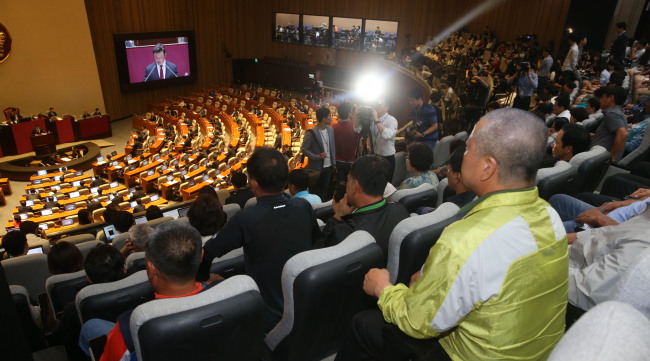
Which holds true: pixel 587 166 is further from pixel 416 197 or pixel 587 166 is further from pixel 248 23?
pixel 248 23

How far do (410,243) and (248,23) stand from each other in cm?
2053

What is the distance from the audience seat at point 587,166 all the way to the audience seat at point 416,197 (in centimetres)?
110

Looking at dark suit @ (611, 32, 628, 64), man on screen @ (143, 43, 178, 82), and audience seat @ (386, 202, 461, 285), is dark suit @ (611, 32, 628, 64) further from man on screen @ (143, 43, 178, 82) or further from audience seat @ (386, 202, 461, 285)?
man on screen @ (143, 43, 178, 82)

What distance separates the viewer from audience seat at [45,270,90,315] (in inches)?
95.1

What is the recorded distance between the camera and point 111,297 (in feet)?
6.26

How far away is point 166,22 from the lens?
54.6 feet

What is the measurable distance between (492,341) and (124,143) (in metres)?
14.5

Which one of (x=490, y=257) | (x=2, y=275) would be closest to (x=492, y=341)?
(x=490, y=257)

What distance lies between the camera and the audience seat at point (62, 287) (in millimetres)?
2416

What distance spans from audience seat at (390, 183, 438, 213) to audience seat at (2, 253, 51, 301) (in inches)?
114

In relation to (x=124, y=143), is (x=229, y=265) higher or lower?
higher

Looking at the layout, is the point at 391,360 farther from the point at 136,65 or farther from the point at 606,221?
the point at 136,65

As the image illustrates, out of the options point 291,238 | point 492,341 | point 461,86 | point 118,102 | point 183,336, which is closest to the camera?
point 492,341

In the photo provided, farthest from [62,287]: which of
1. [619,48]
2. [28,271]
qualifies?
[619,48]
